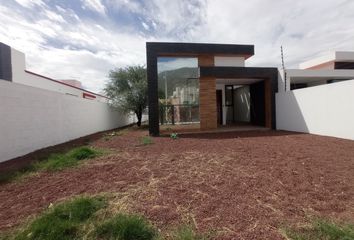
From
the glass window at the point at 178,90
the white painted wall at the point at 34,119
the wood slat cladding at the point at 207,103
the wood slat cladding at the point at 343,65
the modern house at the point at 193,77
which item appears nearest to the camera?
the white painted wall at the point at 34,119

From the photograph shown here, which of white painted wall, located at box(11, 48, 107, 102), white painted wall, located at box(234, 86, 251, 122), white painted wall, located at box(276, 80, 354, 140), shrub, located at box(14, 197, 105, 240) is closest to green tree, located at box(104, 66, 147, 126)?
white painted wall, located at box(11, 48, 107, 102)

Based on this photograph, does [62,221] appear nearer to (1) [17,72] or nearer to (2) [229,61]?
(2) [229,61]

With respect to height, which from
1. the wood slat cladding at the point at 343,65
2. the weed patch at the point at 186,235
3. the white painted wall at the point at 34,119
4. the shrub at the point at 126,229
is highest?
the wood slat cladding at the point at 343,65

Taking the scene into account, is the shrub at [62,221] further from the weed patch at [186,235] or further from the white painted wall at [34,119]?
the white painted wall at [34,119]

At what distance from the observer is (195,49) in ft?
41.7

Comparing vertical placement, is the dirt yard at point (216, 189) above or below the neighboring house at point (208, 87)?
below

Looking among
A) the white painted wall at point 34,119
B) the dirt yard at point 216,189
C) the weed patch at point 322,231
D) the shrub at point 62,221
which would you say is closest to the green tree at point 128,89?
the white painted wall at point 34,119

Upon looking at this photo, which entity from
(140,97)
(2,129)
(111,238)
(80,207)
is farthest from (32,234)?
(140,97)

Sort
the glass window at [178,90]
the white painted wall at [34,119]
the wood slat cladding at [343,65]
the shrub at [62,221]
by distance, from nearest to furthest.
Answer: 1. the shrub at [62,221]
2. the white painted wall at [34,119]
3. the glass window at [178,90]
4. the wood slat cladding at [343,65]

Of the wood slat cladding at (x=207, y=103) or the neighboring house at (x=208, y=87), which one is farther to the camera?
the wood slat cladding at (x=207, y=103)

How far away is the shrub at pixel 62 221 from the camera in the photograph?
100 inches

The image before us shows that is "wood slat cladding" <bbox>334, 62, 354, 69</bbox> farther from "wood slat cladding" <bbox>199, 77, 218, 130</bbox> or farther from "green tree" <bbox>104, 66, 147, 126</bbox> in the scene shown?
"green tree" <bbox>104, 66, 147, 126</bbox>

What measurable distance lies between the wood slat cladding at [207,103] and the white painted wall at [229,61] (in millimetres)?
1180

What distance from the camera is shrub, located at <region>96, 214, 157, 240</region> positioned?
8.27 ft
